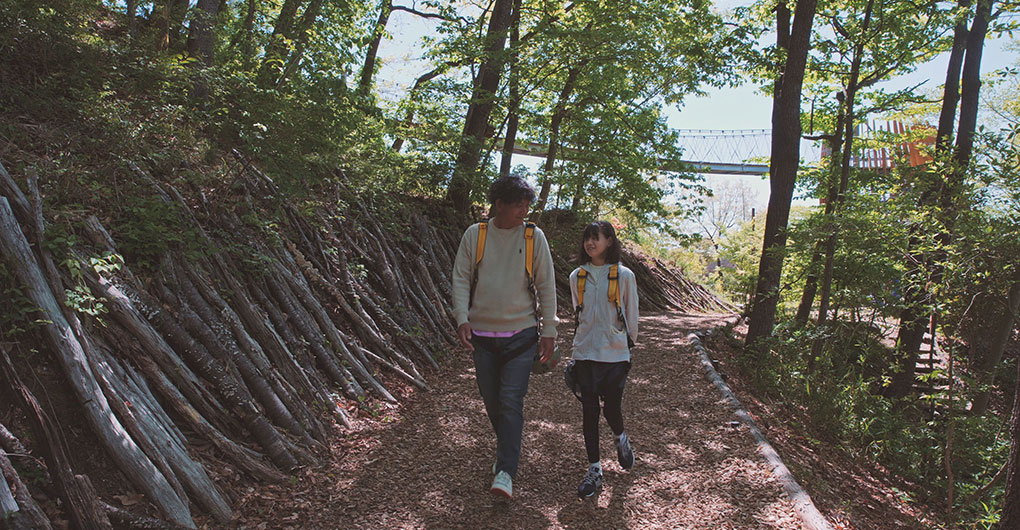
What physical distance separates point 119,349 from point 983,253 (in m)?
7.19

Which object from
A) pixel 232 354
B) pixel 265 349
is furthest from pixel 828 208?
pixel 232 354

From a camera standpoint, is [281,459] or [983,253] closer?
[281,459]

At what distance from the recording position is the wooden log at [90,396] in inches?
103

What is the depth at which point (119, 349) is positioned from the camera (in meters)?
3.09

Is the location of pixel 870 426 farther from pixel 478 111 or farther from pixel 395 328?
pixel 478 111

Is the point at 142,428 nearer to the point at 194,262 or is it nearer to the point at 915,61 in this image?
the point at 194,262

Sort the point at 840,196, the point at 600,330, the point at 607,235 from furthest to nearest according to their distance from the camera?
1. the point at 840,196
2. the point at 607,235
3. the point at 600,330

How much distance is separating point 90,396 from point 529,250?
2340 mm

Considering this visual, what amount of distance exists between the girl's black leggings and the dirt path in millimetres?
429

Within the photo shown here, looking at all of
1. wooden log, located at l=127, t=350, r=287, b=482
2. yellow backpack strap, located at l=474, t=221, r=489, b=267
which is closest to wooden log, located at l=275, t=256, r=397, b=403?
wooden log, located at l=127, t=350, r=287, b=482

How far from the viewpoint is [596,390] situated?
3.48 m

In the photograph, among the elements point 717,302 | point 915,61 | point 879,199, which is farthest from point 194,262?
point 717,302

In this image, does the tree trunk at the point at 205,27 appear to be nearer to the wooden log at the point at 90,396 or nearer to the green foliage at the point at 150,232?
the green foliage at the point at 150,232

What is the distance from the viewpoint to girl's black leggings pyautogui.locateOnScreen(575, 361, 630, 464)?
11.3ft
